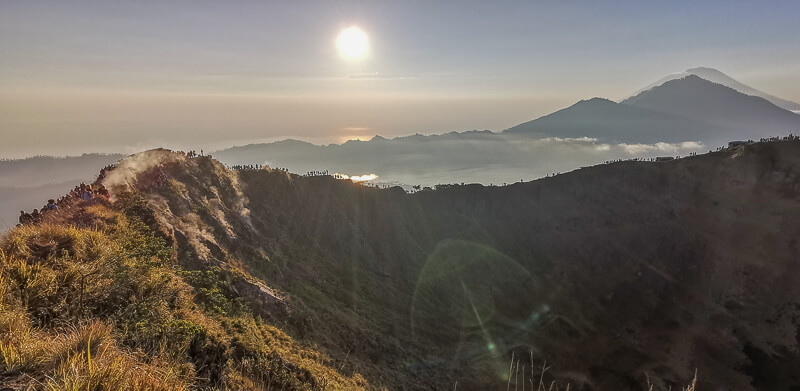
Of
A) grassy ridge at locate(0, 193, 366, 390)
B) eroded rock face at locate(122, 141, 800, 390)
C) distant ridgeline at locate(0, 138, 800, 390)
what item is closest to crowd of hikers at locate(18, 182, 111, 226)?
distant ridgeline at locate(0, 138, 800, 390)

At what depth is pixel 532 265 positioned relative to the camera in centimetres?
5412

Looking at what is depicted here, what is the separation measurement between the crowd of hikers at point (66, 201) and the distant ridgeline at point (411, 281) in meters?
0.84

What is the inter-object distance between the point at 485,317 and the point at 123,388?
43367 mm

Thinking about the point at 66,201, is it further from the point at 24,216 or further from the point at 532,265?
the point at 532,265

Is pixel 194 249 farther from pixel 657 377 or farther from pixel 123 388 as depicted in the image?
pixel 657 377

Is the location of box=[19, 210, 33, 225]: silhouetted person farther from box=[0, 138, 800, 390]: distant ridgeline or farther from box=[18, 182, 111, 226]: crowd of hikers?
box=[0, 138, 800, 390]: distant ridgeline

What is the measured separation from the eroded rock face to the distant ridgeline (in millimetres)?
238

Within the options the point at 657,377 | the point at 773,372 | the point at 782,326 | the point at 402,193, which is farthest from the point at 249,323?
the point at 782,326

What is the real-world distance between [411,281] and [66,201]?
109 feet

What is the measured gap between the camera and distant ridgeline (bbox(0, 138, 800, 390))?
29.8 ft

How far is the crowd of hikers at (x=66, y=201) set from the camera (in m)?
17.6

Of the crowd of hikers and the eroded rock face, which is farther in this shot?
the eroded rock face

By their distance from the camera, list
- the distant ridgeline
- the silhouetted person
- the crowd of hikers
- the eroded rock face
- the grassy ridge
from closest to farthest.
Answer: the grassy ridge, the distant ridgeline, the silhouetted person, the crowd of hikers, the eroded rock face

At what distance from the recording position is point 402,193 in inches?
2363
